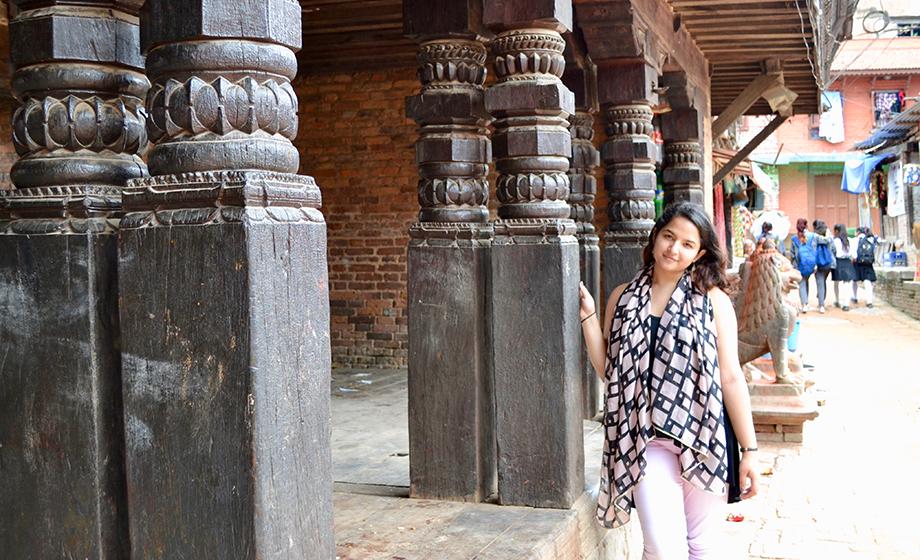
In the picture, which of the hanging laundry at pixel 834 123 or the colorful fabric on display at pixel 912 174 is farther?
the hanging laundry at pixel 834 123

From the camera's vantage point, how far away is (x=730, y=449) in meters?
3.50

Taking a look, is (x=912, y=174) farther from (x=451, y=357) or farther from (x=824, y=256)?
(x=451, y=357)

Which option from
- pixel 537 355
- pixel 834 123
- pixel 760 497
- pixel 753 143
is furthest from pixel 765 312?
pixel 834 123

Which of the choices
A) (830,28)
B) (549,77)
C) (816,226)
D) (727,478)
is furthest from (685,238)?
(816,226)

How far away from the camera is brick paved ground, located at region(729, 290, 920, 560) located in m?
5.64

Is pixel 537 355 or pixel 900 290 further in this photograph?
pixel 900 290

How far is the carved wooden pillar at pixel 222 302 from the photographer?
2031 mm

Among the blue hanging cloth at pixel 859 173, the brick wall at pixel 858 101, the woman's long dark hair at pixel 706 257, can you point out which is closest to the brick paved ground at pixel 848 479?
the woman's long dark hair at pixel 706 257

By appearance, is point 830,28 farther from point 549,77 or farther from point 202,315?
point 202,315

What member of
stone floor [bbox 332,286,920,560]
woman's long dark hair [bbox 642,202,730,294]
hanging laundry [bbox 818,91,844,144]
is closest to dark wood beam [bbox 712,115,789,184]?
stone floor [bbox 332,286,920,560]

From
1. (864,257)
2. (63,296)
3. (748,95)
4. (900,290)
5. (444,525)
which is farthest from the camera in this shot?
(900,290)

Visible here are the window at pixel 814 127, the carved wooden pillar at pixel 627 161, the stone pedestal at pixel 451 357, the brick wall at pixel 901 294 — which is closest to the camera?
the stone pedestal at pixel 451 357

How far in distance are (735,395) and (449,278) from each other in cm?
153

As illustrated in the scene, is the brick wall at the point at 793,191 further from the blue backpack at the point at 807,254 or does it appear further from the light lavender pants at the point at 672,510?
the light lavender pants at the point at 672,510
